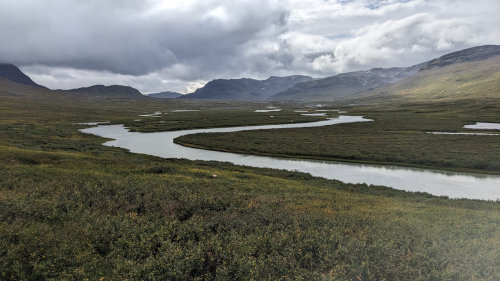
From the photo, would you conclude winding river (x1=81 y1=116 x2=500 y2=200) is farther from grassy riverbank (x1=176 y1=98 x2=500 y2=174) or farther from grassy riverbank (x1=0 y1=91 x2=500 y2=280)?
grassy riverbank (x1=0 y1=91 x2=500 y2=280)

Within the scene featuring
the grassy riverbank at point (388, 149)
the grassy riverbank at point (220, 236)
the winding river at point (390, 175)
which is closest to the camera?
the grassy riverbank at point (220, 236)

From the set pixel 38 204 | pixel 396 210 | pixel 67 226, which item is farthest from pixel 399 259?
pixel 38 204

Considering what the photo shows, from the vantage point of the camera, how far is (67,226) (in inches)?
542

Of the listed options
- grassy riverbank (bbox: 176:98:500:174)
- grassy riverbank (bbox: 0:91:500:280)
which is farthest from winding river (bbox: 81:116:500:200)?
grassy riverbank (bbox: 0:91:500:280)

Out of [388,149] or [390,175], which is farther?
[388,149]

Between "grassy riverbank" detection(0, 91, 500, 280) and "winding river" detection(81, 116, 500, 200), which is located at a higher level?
"grassy riverbank" detection(0, 91, 500, 280)

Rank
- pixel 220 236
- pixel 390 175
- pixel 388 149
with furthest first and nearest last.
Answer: pixel 388 149 < pixel 390 175 < pixel 220 236

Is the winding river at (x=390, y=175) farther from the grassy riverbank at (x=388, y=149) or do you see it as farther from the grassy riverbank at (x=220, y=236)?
the grassy riverbank at (x=220, y=236)

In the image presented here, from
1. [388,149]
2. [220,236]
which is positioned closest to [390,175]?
[388,149]

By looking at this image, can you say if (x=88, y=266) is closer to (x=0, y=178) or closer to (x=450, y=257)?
(x=450, y=257)

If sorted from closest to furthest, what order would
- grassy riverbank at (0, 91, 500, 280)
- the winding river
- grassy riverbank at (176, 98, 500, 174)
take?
grassy riverbank at (0, 91, 500, 280)
the winding river
grassy riverbank at (176, 98, 500, 174)

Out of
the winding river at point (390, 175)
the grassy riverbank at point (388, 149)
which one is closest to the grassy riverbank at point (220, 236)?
the winding river at point (390, 175)

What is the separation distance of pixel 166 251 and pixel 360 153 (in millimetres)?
51008

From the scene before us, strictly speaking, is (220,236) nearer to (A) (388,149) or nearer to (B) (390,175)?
→ (B) (390,175)
